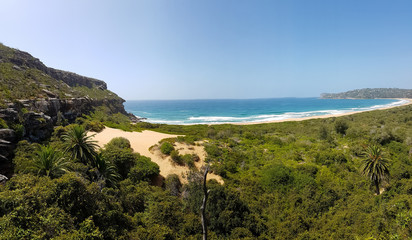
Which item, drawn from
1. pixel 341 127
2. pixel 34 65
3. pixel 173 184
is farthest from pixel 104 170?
pixel 34 65

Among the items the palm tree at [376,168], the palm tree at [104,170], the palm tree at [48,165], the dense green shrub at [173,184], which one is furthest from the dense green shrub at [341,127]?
the palm tree at [48,165]

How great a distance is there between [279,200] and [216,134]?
72.7 ft

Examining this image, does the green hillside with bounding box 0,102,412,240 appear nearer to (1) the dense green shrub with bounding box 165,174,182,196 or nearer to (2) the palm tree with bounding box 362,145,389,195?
(1) the dense green shrub with bounding box 165,174,182,196

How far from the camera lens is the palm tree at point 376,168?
16984 millimetres

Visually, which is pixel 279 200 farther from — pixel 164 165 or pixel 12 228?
pixel 12 228

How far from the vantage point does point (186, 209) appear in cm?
1404

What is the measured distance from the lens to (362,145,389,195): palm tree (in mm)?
16984

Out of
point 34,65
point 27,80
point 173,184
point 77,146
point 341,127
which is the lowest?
point 173,184

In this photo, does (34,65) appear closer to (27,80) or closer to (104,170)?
(27,80)

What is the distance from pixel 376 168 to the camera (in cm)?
1716

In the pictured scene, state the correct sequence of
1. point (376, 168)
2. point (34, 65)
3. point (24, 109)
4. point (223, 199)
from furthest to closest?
point (34, 65) < point (24, 109) < point (376, 168) < point (223, 199)

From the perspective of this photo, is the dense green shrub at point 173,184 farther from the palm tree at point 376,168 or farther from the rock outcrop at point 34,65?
the rock outcrop at point 34,65

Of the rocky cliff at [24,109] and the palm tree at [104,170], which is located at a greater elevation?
the rocky cliff at [24,109]

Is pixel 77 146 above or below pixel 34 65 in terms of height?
below
